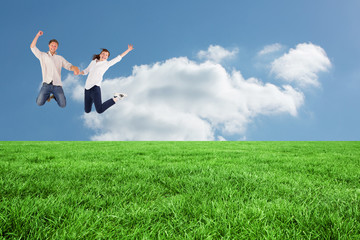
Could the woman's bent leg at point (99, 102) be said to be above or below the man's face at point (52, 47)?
below

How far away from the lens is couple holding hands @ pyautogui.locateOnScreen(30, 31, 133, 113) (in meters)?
7.43

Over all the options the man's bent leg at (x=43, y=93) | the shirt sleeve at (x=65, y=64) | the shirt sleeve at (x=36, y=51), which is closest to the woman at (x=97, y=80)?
the shirt sleeve at (x=65, y=64)

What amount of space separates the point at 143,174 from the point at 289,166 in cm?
333

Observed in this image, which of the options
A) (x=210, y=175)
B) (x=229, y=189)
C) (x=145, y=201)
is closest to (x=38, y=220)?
(x=145, y=201)

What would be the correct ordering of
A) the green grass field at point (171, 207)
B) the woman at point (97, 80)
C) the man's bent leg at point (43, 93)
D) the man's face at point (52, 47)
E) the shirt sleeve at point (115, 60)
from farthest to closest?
1. the shirt sleeve at point (115, 60)
2. the man's face at point (52, 47)
3. the woman at point (97, 80)
4. the man's bent leg at point (43, 93)
5. the green grass field at point (171, 207)

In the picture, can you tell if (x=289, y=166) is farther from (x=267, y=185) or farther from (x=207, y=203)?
(x=207, y=203)

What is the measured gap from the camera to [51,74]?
744 centimetres

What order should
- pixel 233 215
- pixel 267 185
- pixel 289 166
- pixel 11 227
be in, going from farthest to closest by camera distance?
1. pixel 289 166
2. pixel 267 185
3. pixel 233 215
4. pixel 11 227

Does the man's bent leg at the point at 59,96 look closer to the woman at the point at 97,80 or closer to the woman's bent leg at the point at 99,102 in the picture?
the woman at the point at 97,80

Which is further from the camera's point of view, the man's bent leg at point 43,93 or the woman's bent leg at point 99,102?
the woman's bent leg at point 99,102

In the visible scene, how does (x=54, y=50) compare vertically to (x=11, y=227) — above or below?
above

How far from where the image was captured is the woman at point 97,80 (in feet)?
24.6

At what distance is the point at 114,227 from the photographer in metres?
2.08

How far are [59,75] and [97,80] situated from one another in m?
1.38
